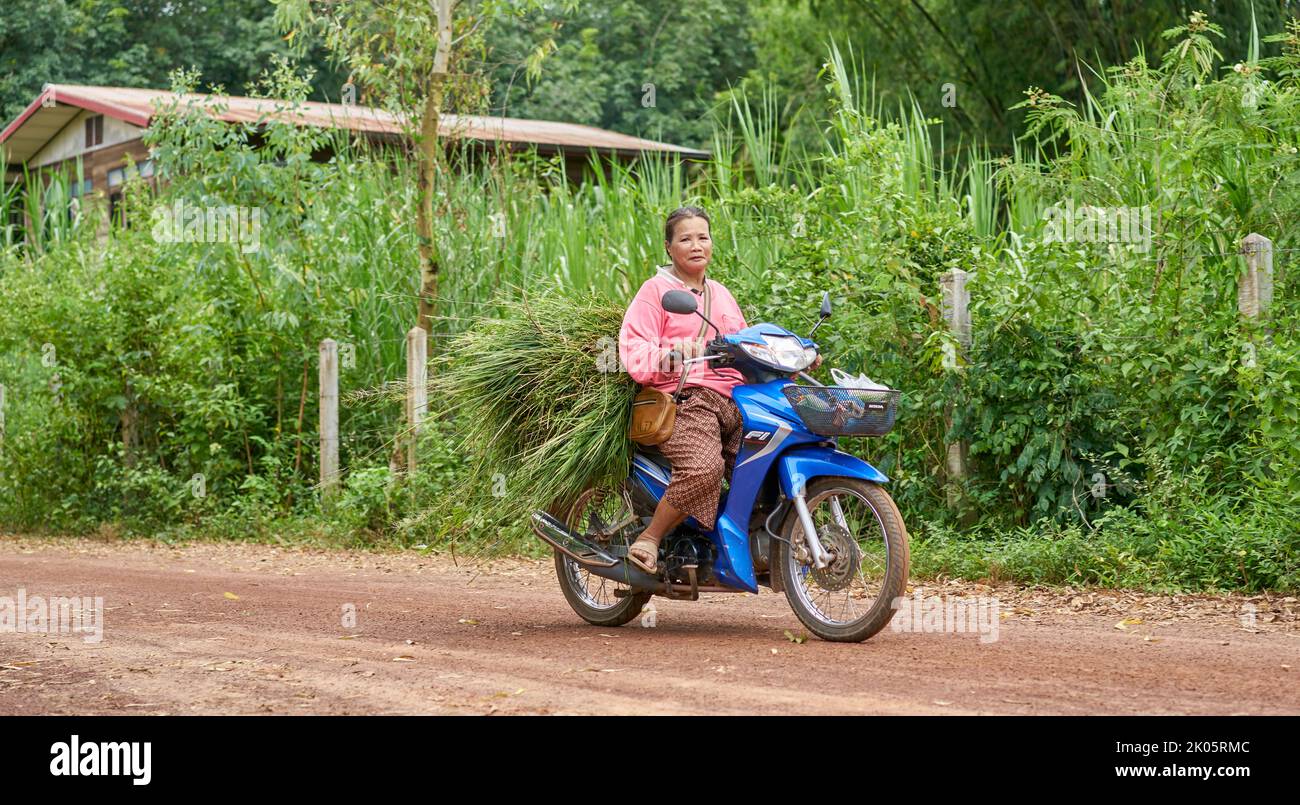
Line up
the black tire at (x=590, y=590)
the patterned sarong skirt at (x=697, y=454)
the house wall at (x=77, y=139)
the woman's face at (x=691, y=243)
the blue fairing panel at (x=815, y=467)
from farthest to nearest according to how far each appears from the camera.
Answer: the house wall at (x=77, y=139), the black tire at (x=590, y=590), the woman's face at (x=691, y=243), the patterned sarong skirt at (x=697, y=454), the blue fairing panel at (x=815, y=467)

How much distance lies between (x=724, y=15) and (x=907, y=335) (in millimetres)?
28028

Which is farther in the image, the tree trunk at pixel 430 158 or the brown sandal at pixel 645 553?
the tree trunk at pixel 430 158

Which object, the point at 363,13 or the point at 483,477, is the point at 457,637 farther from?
the point at 363,13

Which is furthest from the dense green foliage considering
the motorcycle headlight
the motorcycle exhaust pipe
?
the motorcycle headlight

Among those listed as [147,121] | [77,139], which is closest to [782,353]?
[147,121]

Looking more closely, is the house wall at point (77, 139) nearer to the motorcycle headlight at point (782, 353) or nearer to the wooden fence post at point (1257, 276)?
the wooden fence post at point (1257, 276)

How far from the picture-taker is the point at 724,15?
36.6m

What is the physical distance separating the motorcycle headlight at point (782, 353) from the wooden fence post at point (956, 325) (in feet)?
10.7

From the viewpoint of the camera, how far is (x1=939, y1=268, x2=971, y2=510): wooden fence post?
968 cm

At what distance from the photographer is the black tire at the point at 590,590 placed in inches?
288

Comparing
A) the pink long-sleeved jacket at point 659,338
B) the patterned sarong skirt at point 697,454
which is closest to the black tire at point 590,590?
the patterned sarong skirt at point 697,454

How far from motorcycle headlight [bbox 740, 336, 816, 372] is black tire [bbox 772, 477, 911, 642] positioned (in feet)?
1.68

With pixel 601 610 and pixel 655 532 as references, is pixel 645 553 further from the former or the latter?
pixel 601 610
